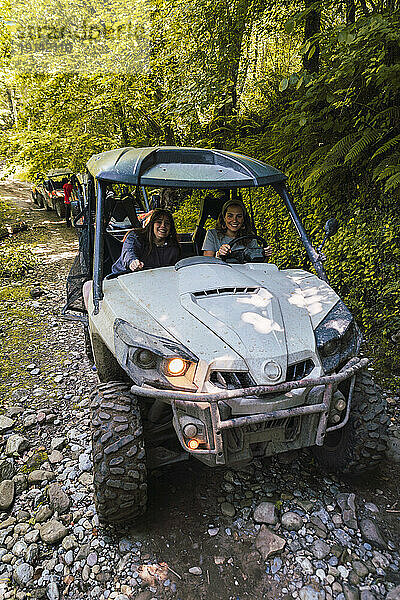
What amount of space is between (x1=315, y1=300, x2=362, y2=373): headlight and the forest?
5.96ft

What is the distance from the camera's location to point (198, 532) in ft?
9.18

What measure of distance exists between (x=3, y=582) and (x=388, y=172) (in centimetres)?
482

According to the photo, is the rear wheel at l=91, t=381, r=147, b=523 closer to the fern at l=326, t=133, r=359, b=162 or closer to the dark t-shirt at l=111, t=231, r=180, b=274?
the dark t-shirt at l=111, t=231, r=180, b=274

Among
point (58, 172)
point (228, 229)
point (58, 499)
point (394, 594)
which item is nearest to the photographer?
point (394, 594)

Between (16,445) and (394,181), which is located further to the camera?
(394,181)

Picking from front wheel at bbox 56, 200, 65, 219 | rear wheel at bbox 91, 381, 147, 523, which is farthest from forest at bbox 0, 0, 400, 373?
front wheel at bbox 56, 200, 65, 219

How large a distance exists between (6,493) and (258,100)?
8841mm

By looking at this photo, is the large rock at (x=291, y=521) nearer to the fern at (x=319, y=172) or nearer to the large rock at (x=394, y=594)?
the large rock at (x=394, y=594)

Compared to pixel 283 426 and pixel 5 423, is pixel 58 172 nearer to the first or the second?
pixel 5 423

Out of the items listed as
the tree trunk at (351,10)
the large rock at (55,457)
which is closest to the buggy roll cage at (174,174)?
the large rock at (55,457)

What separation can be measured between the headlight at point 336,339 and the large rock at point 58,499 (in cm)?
197

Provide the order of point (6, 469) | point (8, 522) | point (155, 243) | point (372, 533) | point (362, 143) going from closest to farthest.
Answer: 1. point (372, 533)
2. point (8, 522)
3. point (6, 469)
4. point (155, 243)
5. point (362, 143)

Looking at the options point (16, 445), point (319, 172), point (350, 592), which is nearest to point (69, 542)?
point (16, 445)

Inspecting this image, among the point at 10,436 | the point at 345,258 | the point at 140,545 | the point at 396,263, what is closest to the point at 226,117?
the point at 345,258
